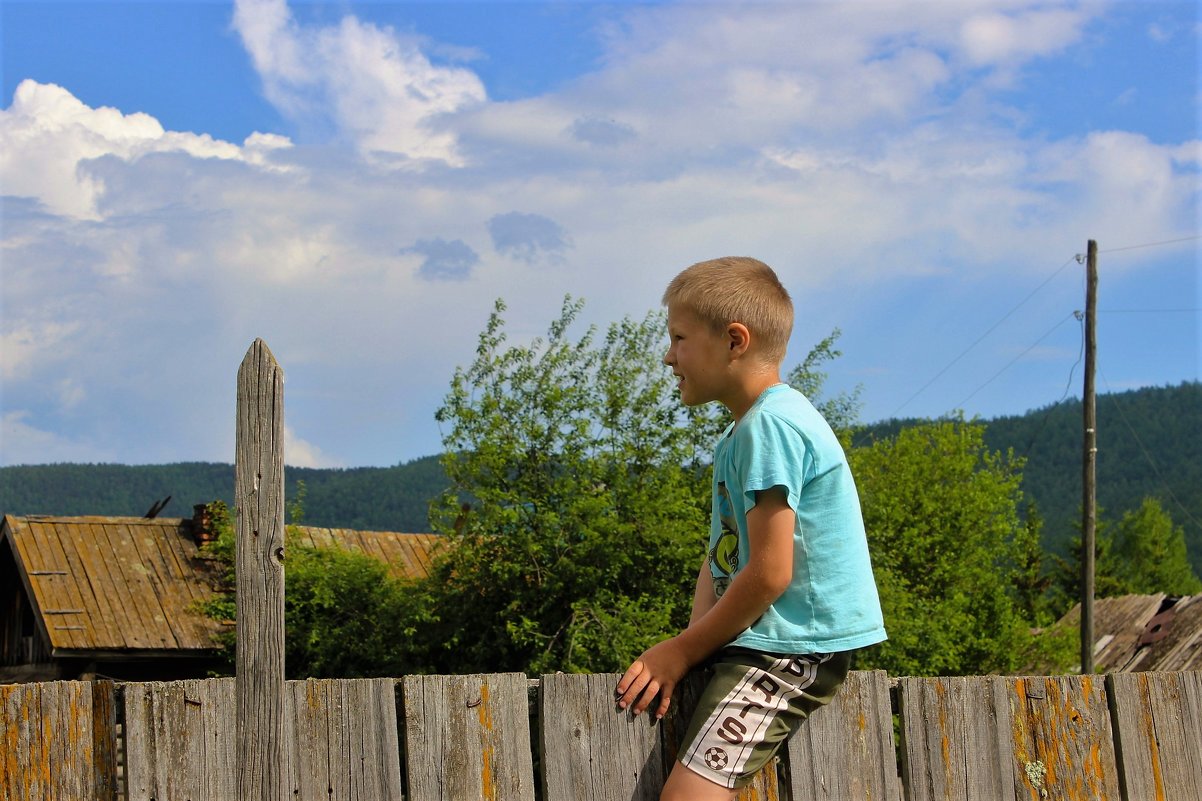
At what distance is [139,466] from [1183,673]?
136 meters

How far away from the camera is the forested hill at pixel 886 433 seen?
4375 inches

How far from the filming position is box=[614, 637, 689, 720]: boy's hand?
3.01m

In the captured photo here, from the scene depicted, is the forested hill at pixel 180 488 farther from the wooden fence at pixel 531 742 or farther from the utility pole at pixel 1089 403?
the wooden fence at pixel 531 742

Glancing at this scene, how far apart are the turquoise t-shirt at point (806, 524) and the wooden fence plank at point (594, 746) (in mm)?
396

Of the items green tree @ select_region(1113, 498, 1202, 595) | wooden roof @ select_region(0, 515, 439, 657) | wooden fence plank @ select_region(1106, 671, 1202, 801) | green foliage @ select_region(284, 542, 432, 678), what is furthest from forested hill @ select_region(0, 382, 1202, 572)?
wooden fence plank @ select_region(1106, 671, 1202, 801)

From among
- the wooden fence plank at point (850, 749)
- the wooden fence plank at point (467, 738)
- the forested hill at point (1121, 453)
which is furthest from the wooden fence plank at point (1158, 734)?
the forested hill at point (1121, 453)

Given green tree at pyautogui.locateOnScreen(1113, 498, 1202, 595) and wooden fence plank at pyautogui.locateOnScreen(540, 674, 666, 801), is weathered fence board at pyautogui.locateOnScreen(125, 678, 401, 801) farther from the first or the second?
green tree at pyautogui.locateOnScreen(1113, 498, 1202, 595)

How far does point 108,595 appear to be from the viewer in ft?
79.3

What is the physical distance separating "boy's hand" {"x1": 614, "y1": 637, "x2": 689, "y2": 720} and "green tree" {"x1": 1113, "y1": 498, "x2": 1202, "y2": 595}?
66.1 meters

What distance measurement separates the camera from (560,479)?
22.4 meters

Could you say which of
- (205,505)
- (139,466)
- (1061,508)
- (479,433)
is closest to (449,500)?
(479,433)

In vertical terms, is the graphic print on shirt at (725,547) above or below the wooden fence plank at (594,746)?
above

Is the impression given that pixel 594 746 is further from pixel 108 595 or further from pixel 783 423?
pixel 108 595

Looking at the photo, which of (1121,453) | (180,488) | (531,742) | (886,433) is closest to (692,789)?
(531,742)
